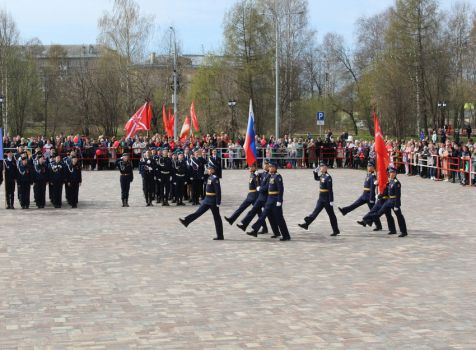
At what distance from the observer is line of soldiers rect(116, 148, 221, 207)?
77.2 feet

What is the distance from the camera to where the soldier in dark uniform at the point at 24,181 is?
22.8 meters

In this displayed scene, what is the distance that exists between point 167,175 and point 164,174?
0.32ft

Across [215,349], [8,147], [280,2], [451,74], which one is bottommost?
[215,349]

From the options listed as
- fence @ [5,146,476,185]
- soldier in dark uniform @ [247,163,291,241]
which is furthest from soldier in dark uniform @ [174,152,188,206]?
fence @ [5,146,476,185]

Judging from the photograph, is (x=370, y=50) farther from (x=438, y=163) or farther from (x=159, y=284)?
(x=159, y=284)

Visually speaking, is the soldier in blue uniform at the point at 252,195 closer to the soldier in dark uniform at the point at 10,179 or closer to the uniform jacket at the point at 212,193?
the uniform jacket at the point at 212,193

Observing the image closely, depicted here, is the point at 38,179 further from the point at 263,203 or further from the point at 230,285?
the point at 230,285

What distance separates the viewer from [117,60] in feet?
208

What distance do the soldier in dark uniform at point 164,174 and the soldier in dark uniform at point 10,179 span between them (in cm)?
404


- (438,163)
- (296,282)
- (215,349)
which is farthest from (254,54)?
(215,349)

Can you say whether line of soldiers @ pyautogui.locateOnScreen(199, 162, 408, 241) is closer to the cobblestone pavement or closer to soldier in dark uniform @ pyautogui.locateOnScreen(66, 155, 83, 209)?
the cobblestone pavement

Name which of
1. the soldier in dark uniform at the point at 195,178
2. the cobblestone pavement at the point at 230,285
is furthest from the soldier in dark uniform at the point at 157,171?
the cobblestone pavement at the point at 230,285

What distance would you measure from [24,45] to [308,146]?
41407 mm

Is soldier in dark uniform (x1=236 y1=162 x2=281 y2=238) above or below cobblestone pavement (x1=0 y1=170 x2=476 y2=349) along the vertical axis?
above
